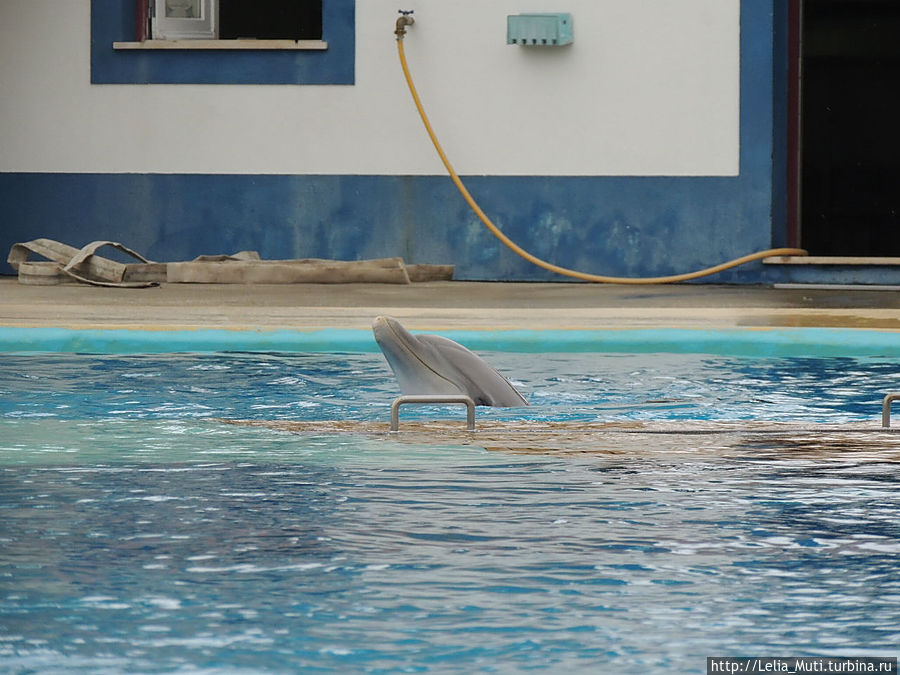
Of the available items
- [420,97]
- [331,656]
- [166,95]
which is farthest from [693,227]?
[331,656]

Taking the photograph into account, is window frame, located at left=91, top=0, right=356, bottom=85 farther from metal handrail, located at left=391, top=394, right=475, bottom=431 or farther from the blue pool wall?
metal handrail, located at left=391, top=394, right=475, bottom=431

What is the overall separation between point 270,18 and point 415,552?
1197cm

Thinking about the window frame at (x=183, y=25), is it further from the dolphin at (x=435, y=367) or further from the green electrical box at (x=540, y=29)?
the dolphin at (x=435, y=367)

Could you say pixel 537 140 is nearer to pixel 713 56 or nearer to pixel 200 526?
pixel 713 56

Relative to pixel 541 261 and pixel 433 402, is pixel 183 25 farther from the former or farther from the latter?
pixel 433 402

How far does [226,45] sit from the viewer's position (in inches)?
389

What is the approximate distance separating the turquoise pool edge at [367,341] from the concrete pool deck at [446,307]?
0.17 ft

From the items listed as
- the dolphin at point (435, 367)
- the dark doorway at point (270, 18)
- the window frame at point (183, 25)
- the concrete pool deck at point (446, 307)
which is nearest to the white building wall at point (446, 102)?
the window frame at point (183, 25)

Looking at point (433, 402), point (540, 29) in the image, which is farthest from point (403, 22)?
point (433, 402)

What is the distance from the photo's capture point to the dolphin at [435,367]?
4777 millimetres

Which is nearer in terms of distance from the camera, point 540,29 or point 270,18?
point 540,29

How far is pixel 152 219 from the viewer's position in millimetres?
10055

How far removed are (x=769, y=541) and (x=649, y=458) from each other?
36.1 inches

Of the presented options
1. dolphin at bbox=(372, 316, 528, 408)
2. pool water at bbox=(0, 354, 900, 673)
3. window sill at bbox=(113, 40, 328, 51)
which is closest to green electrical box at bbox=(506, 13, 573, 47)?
window sill at bbox=(113, 40, 328, 51)
